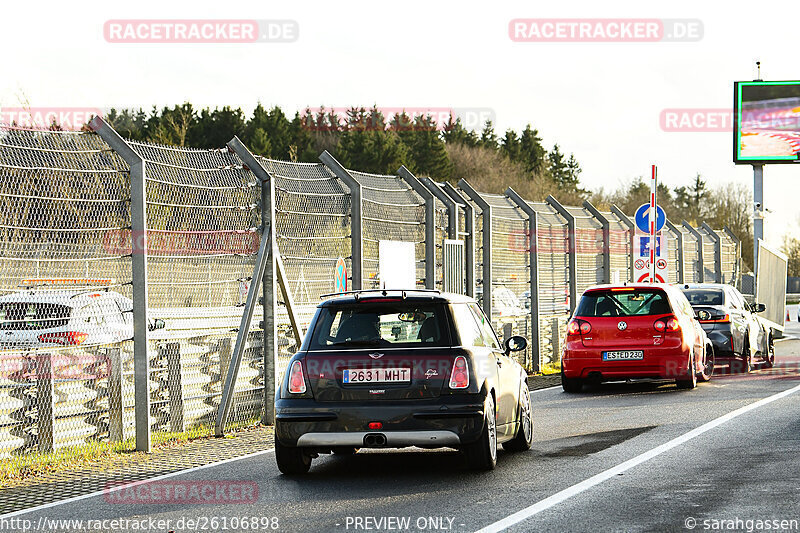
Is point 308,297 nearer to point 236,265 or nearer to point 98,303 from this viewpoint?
point 236,265

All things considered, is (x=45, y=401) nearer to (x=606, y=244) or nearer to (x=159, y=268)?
(x=159, y=268)

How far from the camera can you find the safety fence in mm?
10805

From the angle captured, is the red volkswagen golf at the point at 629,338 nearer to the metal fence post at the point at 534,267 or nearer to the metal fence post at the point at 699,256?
the metal fence post at the point at 534,267

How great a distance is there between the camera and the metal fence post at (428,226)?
727 inches

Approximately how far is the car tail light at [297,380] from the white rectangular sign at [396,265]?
673 centimetres

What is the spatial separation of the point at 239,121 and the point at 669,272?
56541 mm

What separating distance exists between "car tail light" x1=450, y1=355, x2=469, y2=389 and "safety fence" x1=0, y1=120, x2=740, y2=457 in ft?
11.5

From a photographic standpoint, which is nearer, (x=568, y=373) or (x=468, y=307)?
(x=468, y=307)

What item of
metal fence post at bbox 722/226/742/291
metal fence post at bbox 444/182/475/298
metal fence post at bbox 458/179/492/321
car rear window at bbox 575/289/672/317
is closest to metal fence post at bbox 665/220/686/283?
metal fence post at bbox 722/226/742/291

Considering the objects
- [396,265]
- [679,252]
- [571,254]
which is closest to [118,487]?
[396,265]

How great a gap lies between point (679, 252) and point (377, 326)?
25.4 metres

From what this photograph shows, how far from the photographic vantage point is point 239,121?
85688 mm

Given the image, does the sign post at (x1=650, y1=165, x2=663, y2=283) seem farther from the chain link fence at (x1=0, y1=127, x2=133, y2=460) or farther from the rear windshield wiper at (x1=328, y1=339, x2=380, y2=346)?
the rear windshield wiper at (x1=328, y1=339, x2=380, y2=346)

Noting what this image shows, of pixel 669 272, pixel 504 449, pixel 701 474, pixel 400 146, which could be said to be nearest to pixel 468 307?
pixel 504 449
